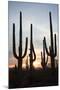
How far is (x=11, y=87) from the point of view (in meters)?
2.07

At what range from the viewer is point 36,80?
215 cm

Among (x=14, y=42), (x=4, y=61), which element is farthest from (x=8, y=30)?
(x=4, y=61)

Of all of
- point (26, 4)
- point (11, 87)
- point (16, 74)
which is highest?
point (26, 4)

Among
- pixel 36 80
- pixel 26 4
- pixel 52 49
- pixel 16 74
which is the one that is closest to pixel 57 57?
pixel 52 49

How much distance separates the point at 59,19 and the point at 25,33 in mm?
408

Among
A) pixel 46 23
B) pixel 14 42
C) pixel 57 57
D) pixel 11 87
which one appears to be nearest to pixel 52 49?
pixel 57 57

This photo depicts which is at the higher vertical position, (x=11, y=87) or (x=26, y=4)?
(x=26, y=4)

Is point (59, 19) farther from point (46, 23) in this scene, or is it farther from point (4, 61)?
point (4, 61)

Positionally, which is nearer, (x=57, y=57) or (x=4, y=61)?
(x=4, y=61)

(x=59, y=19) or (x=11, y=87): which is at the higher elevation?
(x=59, y=19)

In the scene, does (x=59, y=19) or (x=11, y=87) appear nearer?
(x=11, y=87)

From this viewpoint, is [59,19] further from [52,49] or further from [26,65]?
[26,65]

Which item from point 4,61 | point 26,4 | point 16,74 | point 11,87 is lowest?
point 11,87

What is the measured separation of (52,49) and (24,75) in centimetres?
41
